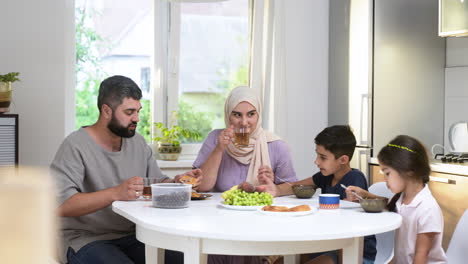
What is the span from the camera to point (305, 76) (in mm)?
4961

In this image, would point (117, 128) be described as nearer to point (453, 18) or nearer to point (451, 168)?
point (451, 168)

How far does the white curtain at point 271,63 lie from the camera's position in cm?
476

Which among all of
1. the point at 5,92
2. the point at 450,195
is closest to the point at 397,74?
the point at 450,195

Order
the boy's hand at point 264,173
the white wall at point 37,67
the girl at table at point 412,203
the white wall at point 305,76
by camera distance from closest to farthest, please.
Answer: the girl at table at point 412,203 < the boy's hand at point 264,173 < the white wall at point 37,67 < the white wall at point 305,76

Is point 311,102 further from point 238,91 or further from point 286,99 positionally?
point 238,91

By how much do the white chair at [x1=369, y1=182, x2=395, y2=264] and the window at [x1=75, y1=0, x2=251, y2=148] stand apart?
2.28 m

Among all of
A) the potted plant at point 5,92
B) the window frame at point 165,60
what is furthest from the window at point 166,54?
the potted plant at point 5,92

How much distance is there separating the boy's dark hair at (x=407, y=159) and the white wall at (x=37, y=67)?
8.17 ft

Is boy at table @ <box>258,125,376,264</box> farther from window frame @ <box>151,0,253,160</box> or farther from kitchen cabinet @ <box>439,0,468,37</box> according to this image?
window frame @ <box>151,0,253,160</box>

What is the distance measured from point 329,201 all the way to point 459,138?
6.28ft

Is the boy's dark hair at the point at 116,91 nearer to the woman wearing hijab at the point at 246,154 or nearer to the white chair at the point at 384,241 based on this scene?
the woman wearing hijab at the point at 246,154

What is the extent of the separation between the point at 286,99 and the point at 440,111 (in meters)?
1.11

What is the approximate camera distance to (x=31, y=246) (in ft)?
1.47

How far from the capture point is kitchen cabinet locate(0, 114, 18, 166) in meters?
3.62
